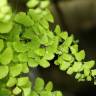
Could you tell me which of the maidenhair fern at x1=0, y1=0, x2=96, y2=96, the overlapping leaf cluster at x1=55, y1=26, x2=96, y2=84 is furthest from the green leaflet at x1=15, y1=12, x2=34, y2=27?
the overlapping leaf cluster at x1=55, y1=26, x2=96, y2=84

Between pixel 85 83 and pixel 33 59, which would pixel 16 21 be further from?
pixel 85 83

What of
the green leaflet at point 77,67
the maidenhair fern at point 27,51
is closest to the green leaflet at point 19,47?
the maidenhair fern at point 27,51

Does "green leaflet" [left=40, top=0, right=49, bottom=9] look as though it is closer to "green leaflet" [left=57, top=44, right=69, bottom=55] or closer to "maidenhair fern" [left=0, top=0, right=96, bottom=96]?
"maidenhair fern" [left=0, top=0, right=96, bottom=96]

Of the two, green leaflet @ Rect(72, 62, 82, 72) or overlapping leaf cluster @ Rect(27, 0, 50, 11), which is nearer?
overlapping leaf cluster @ Rect(27, 0, 50, 11)

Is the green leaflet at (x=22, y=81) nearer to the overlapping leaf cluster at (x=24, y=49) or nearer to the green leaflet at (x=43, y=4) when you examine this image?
the overlapping leaf cluster at (x=24, y=49)

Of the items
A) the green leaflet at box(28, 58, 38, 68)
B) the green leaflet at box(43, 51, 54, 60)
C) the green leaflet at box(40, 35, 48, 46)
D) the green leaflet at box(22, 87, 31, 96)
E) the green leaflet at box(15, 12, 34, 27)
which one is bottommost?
the green leaflet at box(22, 87, 31, 96)

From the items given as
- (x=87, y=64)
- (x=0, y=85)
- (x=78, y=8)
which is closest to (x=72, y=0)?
(x=78, y=8)
